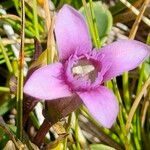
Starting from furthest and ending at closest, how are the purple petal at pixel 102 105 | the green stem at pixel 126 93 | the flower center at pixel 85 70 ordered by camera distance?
1. the green stem at pixel 126 93
2. the flower center at pixel 85 70
3. the purple petal at pixel 102 105

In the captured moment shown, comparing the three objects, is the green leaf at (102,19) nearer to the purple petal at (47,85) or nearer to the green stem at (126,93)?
the green stem at (126,93)

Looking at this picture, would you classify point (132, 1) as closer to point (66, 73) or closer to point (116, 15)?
point (116, 15)

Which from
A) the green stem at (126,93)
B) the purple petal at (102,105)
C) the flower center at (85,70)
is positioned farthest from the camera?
the green stem at (126,93)

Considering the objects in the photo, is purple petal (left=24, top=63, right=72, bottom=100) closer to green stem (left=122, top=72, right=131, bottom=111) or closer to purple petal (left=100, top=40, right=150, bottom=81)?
purple petal (left=100, top=40, right=150, bottom=81)

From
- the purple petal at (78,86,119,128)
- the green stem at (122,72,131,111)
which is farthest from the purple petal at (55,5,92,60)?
the green stem at (122,72,131,111)

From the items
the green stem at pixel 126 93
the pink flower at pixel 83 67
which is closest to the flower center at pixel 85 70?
the pink flower at pixel 83 67

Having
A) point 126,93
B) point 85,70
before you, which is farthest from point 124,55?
point 126,93
